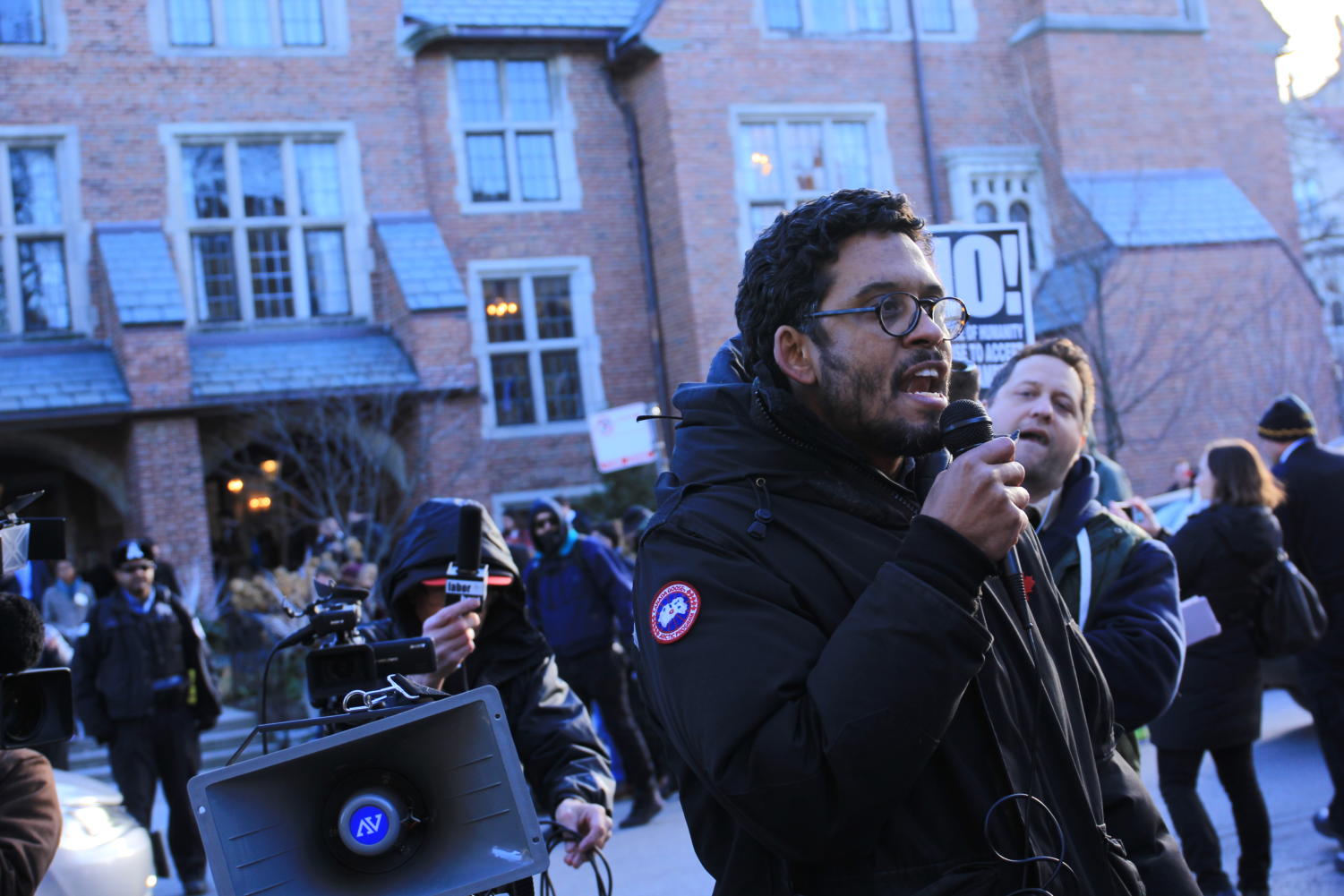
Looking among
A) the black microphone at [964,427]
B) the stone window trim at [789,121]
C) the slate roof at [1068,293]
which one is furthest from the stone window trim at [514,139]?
the black microphone at [964,427]

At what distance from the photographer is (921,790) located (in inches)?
76.0

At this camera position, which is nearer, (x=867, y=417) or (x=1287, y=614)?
(x=867, y=417)

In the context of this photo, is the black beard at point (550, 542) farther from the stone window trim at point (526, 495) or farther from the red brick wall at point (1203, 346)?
the red brick wall at point (1203, 346)

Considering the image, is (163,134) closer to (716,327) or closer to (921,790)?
(716,327)

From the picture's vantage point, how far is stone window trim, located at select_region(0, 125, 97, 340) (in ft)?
56.9

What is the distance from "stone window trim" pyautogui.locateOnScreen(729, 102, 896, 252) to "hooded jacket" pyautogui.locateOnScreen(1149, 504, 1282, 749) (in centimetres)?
1366

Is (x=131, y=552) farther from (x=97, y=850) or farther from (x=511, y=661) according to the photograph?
(x=511, y=661)

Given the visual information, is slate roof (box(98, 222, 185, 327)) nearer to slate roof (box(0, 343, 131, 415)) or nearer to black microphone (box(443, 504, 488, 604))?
slate roof (box(0, 343, 131, 415))

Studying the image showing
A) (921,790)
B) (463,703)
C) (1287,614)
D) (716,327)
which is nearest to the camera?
(921,790)

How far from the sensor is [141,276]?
55.8 ft

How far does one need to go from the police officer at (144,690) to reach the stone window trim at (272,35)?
11531 mm

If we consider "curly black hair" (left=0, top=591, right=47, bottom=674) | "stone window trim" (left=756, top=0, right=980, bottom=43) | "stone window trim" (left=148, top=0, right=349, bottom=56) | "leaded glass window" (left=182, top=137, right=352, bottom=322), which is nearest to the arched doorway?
"leaded glass window" (left=182, top=137, right=352, bottom=322)

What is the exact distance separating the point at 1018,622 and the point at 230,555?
810 inches

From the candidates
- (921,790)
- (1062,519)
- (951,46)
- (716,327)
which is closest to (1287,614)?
(1062,519)
